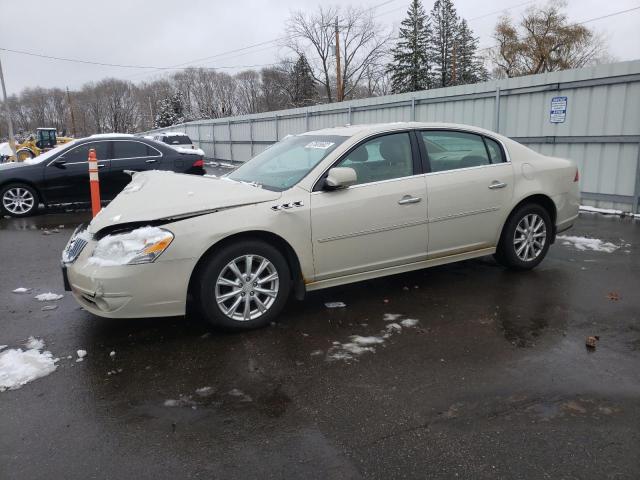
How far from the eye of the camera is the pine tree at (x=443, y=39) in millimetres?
55750

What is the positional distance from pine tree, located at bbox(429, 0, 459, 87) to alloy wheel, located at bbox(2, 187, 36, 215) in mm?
51099

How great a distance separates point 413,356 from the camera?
364 cm

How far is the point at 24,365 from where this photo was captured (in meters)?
3.57

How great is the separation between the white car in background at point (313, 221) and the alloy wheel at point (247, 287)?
0.03ft

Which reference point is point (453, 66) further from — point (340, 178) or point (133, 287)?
point (133, 287)

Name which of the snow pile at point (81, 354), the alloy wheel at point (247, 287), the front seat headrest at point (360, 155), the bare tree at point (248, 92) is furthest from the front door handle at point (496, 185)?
the bare tree at point (248, 92)

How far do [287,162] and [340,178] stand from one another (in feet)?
2.78

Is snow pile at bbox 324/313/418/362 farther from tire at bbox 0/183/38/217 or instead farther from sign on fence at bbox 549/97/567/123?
tire at bbox 0/183/38/217

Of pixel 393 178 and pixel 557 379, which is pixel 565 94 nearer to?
pixel 393 178

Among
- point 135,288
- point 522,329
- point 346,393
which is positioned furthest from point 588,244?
point 135,288

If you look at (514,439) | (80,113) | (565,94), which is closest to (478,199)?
(514,439)

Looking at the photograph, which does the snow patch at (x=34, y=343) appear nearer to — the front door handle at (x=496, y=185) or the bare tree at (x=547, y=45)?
the front door handle at (x=496, y=185)

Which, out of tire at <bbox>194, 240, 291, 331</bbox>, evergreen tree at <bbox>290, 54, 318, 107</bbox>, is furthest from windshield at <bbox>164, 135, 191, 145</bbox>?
evergreen tree at <bbox>290, 54, 318, 107</bbox>

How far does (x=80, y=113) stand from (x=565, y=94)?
108106 millimetres
